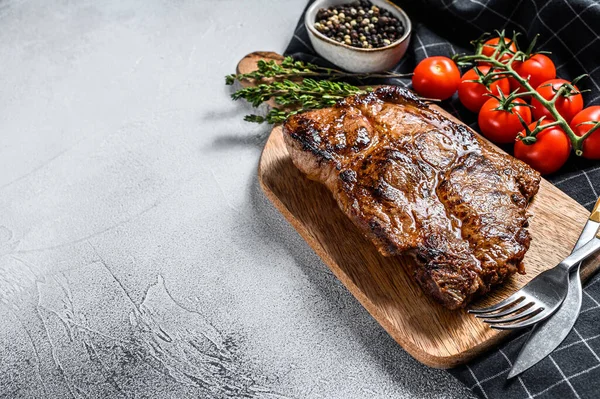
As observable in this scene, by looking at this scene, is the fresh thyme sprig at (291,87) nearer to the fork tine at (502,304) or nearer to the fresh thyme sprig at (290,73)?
the fresh thyme sprig at (290,73)

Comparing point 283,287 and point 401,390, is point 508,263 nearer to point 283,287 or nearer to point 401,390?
point 401,390

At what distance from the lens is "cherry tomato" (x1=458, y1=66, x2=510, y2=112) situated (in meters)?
3.92

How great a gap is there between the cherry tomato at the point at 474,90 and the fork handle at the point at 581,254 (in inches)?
49.0

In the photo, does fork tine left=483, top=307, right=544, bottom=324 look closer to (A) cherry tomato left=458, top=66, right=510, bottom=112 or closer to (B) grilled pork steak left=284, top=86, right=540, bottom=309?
(B) grilled pork steak left=284, top=86, right=540, bottom=309

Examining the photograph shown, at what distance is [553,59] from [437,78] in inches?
32.7

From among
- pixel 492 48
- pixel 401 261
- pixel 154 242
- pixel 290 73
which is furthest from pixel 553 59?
pixel 154 242

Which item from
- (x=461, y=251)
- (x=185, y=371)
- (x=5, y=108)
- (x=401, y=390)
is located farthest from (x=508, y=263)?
(x=5, y=108)

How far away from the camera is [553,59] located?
4.16 meters

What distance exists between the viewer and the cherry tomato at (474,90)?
3920 millimetres

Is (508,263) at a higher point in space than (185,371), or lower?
higher

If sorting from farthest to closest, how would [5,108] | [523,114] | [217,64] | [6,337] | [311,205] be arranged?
[217,64] < [5,108] < [523,114] < [311,205] < [6,337]

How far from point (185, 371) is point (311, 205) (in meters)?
1.06

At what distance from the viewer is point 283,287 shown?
3.15 meters

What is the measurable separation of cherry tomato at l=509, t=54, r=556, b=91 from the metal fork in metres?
1.44
